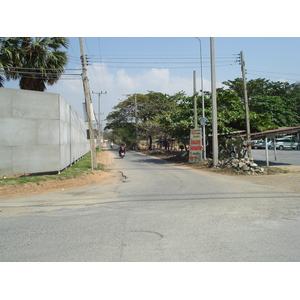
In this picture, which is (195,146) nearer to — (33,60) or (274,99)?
(33,60)

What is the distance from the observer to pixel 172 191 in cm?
990

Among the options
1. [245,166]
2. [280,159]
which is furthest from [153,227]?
[280,159]

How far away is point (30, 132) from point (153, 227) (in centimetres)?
877

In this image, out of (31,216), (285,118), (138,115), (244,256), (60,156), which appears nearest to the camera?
(244,256)

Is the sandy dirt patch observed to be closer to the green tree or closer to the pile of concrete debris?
the pile of concrete debris

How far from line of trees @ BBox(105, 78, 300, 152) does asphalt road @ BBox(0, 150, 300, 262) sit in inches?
558

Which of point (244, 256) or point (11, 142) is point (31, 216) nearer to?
point (244, 256)

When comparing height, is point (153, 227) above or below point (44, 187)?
below

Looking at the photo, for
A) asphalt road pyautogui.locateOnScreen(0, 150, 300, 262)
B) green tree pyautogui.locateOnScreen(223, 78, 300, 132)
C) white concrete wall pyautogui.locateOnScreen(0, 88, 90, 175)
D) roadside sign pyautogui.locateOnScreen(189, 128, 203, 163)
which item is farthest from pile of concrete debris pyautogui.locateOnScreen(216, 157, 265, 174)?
green tree pyautogui.locateOnScreen(223, 78, 300, 132)

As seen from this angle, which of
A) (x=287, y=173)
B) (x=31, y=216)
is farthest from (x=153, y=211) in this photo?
(x=287, y=173)

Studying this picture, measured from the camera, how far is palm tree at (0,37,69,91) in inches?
709

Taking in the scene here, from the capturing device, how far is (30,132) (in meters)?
12.4

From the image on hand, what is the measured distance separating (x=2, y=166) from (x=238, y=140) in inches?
528

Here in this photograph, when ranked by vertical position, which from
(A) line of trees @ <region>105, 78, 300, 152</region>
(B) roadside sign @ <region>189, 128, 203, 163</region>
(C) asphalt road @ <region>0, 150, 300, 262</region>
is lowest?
(C) asphalt road @ <region>0, 150, 300, 262</region>
